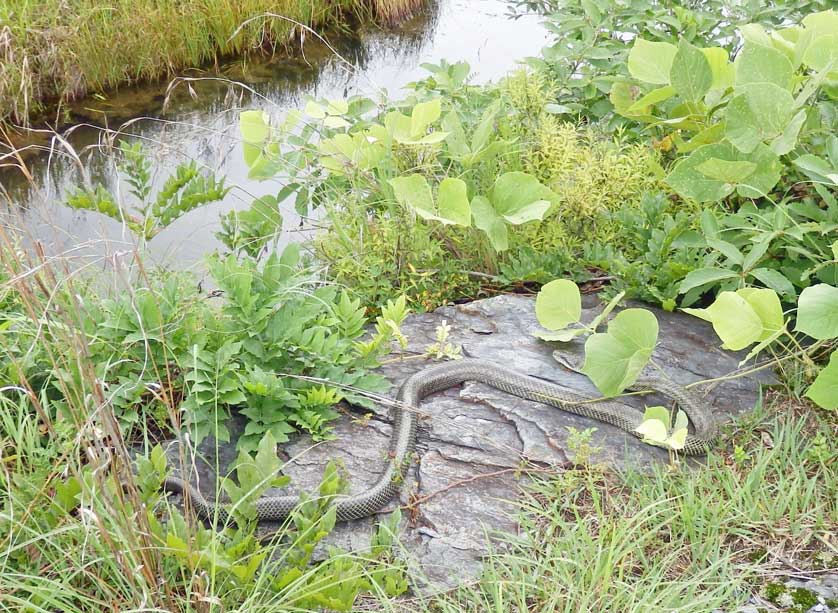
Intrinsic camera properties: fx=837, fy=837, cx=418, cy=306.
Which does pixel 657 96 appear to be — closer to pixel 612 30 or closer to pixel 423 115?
pixel 423 115

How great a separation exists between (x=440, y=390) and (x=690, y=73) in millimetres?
1641

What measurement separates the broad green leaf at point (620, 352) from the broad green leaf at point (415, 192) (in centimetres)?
96

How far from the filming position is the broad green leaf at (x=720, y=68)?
3.53 m

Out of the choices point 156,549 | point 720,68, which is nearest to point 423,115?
point 720,68

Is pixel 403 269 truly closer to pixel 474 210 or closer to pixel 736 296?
pixel 474 210

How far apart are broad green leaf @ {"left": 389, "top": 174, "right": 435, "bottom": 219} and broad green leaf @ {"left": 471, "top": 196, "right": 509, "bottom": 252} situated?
201 millimetres

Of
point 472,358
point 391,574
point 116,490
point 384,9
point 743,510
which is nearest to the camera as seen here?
point 116,490

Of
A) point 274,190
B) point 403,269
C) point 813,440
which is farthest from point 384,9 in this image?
point 813,440

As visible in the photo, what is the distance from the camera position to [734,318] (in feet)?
9.23

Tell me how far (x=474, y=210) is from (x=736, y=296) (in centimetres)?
125

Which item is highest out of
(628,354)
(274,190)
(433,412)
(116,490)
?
(116,490)

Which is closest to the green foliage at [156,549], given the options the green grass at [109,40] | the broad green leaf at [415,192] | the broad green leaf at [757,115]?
the broad green leaf at [415,192]

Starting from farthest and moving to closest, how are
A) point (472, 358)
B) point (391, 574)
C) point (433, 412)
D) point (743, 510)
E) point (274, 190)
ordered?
1. point (274, 190)
2. point (472, 358)
3. point (433, 412)
4. point (743, 510)
5. point (391, 574)

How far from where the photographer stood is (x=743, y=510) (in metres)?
2.71
